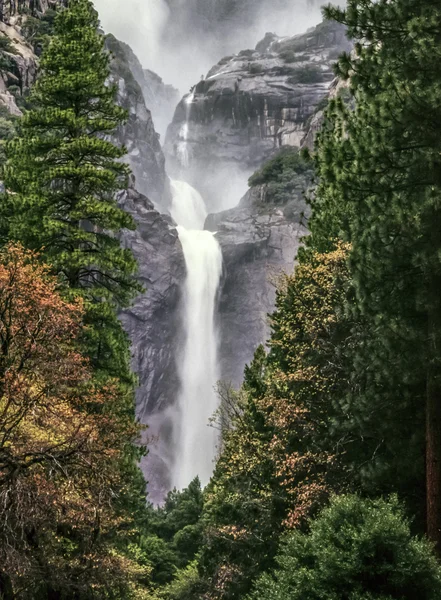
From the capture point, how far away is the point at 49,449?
29.0 feet

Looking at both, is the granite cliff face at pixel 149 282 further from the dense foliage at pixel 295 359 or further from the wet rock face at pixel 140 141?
the dense foliage at pixel 295 359

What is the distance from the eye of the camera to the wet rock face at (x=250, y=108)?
107188 mm

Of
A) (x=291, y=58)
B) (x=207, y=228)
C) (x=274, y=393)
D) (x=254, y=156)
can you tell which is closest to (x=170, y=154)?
(x=254, y=156)

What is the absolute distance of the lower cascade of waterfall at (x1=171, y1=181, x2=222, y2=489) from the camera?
215ft

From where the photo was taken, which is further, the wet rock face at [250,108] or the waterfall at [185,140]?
the waterfall at [185,140]

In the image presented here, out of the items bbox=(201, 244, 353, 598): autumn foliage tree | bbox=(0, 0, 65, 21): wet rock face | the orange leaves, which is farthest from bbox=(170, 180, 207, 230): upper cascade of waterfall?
the orange leaves

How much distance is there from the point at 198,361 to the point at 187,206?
42.5m

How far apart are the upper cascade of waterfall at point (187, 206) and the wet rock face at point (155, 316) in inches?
1161

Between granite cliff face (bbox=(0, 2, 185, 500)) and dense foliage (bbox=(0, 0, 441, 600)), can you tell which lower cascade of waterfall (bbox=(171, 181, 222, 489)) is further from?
dense foliage (bbox=(0, 0, 441, 600))

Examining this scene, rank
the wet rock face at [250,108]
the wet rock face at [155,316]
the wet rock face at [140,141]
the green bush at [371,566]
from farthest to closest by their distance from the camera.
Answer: the wet rock face at [250,108] < the wet rock face at [140,141] < the wet rock face at [155,316] < the green bush at [371,566]

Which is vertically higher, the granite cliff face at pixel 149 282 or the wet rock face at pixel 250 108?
the wet rock face at pixel 250 108

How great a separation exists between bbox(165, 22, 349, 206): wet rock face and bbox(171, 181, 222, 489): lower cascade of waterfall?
41.1 m

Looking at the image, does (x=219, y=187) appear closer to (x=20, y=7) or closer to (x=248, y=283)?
(x=248, y=283)

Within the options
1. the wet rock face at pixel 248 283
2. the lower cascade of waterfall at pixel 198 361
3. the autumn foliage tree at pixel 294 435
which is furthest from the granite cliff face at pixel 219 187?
the autumn foliage tree at pixel 294 435
